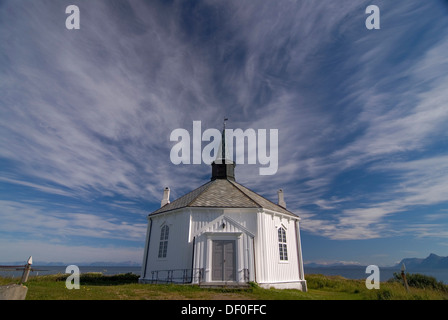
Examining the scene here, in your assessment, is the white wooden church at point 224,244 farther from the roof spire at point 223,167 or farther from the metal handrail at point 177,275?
the roof spire at point 223,167

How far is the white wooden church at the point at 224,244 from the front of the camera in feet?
45.5

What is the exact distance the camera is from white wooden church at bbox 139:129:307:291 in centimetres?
1386

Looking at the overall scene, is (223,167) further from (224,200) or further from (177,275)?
(177,275)

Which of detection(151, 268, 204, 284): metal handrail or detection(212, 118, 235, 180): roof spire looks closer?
detection(151, 268, 204, 284): metal handrail

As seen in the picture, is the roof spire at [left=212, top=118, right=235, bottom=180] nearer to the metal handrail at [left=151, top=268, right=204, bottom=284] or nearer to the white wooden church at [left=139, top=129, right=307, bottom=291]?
the white wooden church at [left=139, top=129, right=307, bottom=291]

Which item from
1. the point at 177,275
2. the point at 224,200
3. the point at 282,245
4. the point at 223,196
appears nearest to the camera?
the point at 177,275

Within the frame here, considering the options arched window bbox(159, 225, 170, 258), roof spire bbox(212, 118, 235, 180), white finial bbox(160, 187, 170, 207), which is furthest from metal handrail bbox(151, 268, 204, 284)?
roof spire bbox(212, 118, 235, 180)

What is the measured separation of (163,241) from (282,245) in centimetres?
840

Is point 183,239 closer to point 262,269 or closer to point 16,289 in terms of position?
point 262,269

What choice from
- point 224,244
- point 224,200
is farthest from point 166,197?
point 224,244

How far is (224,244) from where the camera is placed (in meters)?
14.4
